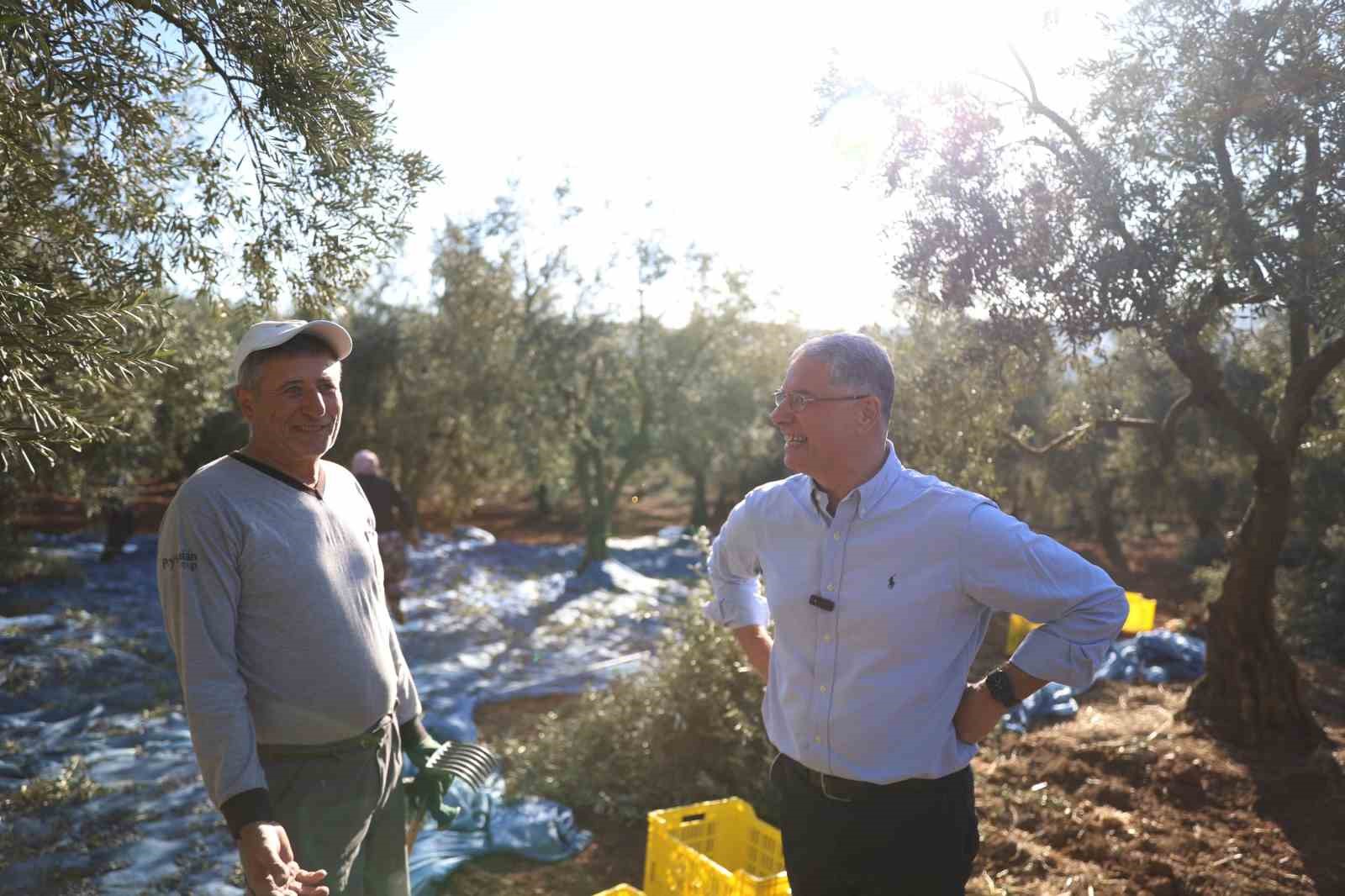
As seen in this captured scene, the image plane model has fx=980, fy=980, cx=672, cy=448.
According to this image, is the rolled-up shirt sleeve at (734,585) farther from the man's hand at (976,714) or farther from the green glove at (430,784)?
the green glove at (430,784)

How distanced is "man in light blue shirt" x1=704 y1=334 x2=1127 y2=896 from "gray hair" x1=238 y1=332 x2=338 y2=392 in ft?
4.15

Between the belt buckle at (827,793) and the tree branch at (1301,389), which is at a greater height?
the tree branch at (1301,389)

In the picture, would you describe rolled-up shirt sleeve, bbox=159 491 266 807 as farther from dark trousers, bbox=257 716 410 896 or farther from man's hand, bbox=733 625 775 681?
man's hand, bbox=733 625 775 681

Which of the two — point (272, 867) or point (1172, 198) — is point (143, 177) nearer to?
point (272, 867)

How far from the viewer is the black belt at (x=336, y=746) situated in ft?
8.34

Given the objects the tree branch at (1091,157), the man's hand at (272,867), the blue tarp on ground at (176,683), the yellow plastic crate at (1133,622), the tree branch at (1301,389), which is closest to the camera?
the man's hand at (272,867)

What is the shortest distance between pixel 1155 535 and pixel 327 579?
25.8m

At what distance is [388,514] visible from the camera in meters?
9.62

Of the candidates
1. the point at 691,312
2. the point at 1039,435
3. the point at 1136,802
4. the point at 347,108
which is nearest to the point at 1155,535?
the point at 1039,435

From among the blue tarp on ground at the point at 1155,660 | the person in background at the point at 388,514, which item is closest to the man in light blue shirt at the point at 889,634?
the blue tarp on ground at the point at 1155,660

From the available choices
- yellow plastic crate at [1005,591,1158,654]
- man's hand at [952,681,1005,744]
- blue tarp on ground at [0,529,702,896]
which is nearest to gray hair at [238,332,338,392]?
man's hand at [952,681,1005,744]

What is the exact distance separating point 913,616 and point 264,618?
1.62 metres

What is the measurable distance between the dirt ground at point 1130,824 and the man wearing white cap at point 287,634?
2.42m

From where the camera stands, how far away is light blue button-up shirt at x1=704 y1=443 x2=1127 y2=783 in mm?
2395
